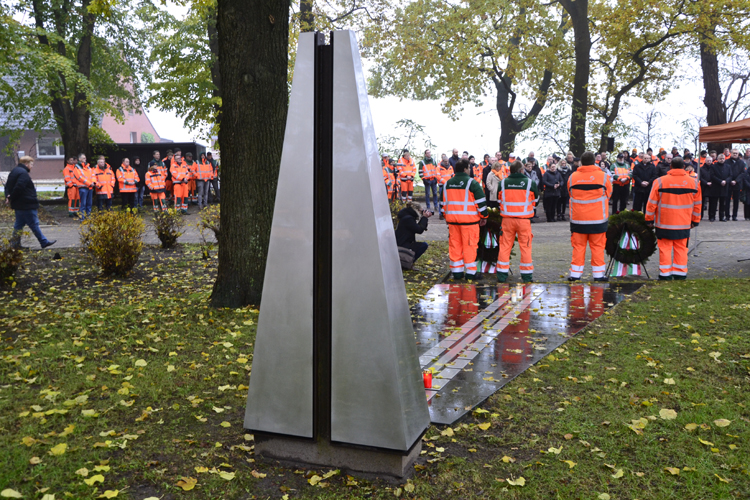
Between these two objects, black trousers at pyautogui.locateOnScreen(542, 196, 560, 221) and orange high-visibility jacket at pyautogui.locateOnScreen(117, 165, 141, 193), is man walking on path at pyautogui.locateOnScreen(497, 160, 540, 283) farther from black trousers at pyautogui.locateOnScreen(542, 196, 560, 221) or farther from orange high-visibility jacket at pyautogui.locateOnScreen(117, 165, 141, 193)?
orange high-visibility jacket at pyautogui.locateOnScreen(117, 165, 141, 193)

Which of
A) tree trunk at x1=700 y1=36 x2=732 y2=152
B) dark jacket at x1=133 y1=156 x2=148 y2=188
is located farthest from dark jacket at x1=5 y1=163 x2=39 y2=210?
tree trunk at x1=700 y1=36 x2=732 y2=152

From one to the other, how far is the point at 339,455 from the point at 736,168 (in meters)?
20.6

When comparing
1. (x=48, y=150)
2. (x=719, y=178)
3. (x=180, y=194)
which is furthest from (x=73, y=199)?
(x=48, y=150)

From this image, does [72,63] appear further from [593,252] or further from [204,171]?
[593,252]

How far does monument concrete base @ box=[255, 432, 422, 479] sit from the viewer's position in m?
3.80

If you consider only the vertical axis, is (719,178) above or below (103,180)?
below

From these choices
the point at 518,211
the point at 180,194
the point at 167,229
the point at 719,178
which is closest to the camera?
the point at 518,211

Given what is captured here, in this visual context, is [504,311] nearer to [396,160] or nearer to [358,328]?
[358,328]

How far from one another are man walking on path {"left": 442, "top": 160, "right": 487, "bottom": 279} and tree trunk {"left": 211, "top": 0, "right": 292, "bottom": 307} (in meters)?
3.97

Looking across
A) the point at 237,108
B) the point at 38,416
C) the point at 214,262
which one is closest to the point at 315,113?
the point at 38,416

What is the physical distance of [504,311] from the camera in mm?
8641

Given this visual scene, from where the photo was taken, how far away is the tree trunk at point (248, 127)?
7.62 meters

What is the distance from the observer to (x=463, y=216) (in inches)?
427

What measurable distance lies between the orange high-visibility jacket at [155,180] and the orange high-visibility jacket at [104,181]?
52.0 inches
